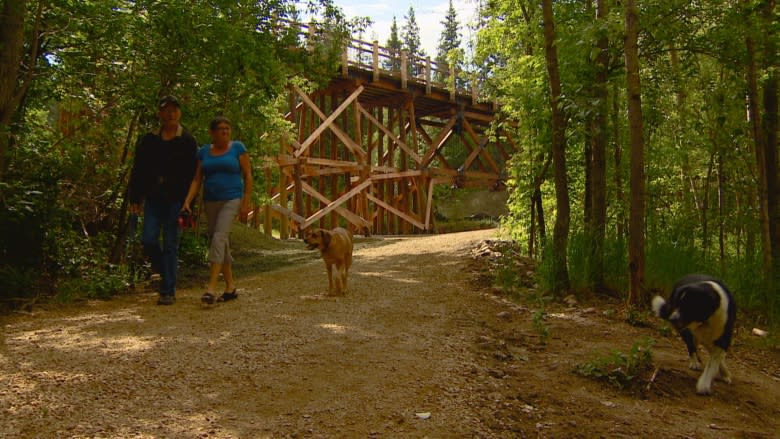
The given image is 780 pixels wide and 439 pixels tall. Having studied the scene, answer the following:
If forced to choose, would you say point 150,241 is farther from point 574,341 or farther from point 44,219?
point 574,341

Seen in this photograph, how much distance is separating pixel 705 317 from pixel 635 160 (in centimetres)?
251

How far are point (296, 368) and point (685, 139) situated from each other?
815cm

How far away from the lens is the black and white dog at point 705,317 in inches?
141

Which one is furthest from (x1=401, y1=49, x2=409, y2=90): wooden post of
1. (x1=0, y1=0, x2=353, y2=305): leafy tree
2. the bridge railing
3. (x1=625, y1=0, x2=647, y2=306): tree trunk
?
(x1=625, y1=0, x2=647, y2=306): tree trunk

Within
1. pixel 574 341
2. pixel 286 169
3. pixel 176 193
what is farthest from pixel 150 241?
pixel 286 169

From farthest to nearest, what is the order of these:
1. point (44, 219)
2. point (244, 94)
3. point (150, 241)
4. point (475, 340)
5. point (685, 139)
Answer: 1. point (685, 139)
2. point (244, 94)
3. point (44, 219)
4. point (150, 241)
5. point (475, 340)

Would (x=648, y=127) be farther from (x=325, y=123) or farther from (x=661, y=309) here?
(x=325, y=123)

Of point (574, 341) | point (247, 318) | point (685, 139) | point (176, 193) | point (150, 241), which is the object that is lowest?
point (574, 341)

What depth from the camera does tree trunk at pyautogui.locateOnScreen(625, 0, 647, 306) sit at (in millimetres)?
5461

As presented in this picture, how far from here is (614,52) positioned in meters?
6.36

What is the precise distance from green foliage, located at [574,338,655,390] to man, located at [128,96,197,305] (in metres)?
3.74

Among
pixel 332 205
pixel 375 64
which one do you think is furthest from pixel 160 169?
pixel 375 64

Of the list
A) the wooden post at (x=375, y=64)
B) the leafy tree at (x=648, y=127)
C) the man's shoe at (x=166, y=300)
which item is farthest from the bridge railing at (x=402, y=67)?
the man's shoe at (x=166, y=300)

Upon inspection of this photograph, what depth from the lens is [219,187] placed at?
5020 millimetres
